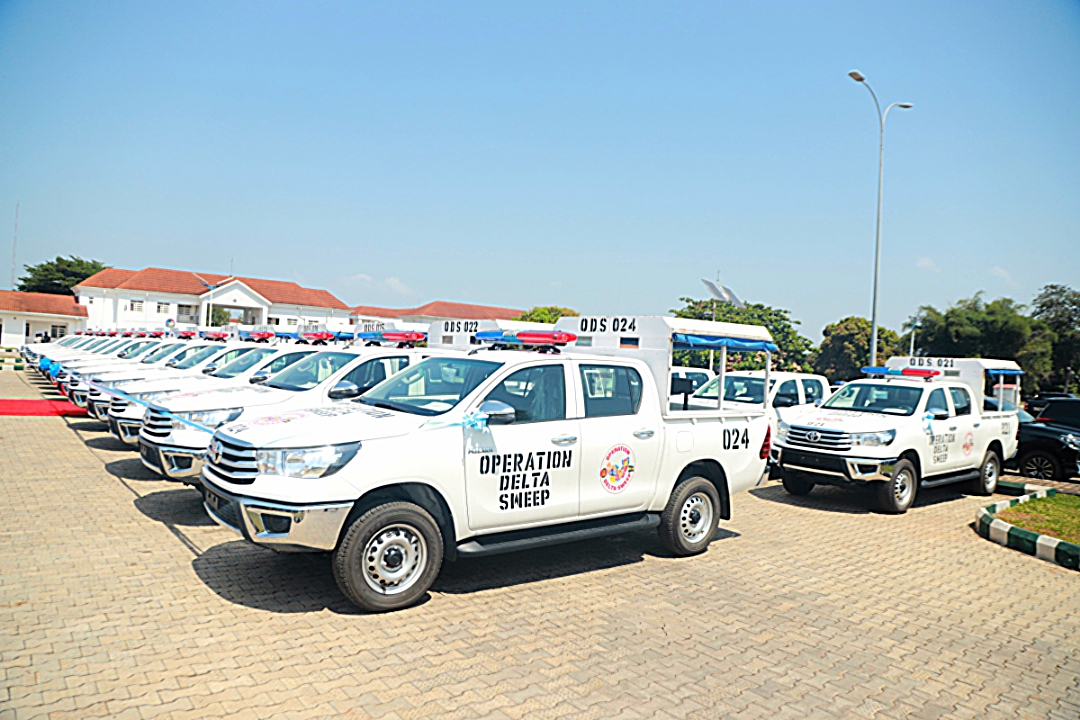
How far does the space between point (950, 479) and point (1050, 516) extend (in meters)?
1.50

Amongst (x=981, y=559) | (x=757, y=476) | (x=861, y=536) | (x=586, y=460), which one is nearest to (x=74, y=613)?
(x=586, y=460)

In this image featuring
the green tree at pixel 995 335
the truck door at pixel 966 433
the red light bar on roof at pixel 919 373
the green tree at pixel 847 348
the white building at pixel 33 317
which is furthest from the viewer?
the white building at pixel 33 317

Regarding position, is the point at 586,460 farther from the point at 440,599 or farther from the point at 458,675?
the point at 458,675

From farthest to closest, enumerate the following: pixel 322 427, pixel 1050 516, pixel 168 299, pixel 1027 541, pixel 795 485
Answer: pixel 168 299 < pixel 795 485 < pixel 1050 516 < pixel 1027 541 < pixel 322 427

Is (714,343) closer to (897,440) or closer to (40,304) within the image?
(897,440)

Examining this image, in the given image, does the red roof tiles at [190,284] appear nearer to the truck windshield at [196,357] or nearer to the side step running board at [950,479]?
the truck windshield at [196,357]

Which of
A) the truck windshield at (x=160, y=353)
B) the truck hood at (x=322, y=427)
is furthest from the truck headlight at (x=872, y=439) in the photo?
the truck windshield at (x=160, y=353)

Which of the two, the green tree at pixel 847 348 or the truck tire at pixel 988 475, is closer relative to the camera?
the truck tire at pixel 988 475

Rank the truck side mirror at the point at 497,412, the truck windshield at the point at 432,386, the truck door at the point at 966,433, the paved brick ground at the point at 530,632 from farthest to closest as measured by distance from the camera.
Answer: the truck door at the point at 966,433, the truck windshield at the point at 432,386, the truck side mirror at the point at 497,412, the paved brick ground at the point at 530,632

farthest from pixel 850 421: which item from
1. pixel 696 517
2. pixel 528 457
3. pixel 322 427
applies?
pixel 322 427

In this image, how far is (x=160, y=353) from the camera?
56.2 ft

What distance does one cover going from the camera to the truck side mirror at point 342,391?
826cm

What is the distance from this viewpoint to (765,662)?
4.84 metres

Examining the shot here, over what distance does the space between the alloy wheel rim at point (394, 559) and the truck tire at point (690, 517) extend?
2.71 m
